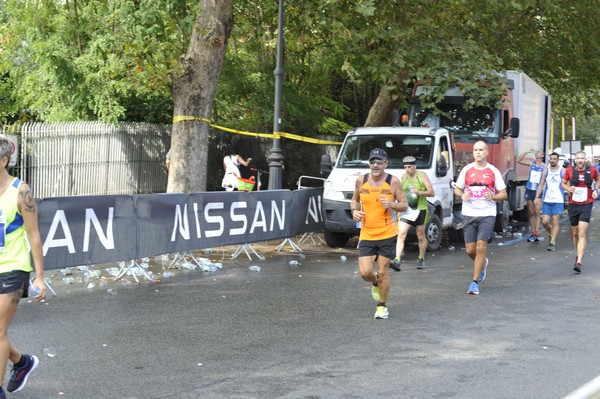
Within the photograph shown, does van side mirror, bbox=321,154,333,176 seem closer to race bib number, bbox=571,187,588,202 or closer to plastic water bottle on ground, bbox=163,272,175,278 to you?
race bib number, bbox=571,187,588,202

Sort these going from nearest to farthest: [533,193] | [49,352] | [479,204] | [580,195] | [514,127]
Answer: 1. [49,352]
2. [479,204]
3. [580,195]
4. [514,127]
5. [533,193]

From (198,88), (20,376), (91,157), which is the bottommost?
(20,376)

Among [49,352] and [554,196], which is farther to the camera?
[554,196]

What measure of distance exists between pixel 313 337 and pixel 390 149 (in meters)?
9.15

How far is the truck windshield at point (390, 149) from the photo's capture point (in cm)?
1717

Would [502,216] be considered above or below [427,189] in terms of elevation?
below

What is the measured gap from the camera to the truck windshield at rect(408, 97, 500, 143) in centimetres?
1975

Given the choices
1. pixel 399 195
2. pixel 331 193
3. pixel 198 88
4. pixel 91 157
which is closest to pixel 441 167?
pixel 331 193

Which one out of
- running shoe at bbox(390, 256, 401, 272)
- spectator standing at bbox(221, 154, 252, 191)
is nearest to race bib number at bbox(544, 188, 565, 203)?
running shoe at bbox(390, 256, 401, 272)

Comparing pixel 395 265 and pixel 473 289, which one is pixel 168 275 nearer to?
pixel 395 265

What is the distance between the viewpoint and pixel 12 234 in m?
6.16

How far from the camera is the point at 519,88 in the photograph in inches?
838

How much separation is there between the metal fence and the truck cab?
710 cm

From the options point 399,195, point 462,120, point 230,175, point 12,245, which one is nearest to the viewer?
point 12,245
